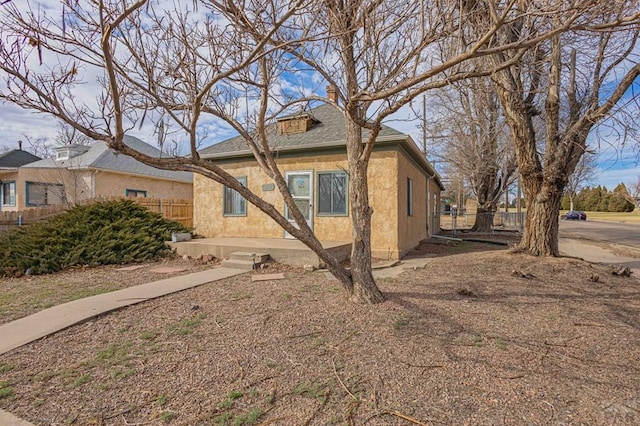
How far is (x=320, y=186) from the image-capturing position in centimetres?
969

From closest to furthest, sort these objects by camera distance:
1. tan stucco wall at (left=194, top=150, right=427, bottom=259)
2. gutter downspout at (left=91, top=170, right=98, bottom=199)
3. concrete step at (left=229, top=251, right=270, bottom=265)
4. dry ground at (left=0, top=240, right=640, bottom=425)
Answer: dry ground at (left=0, top=240, right=640, bottom=425)
concrete step at (left=229, top=251, right=270, bottom=265)
tan stucco wall at (left=194, top=150, right=427, bottom=259)
gutter downspout at (left=91, top=170, right=98, bottom=199)

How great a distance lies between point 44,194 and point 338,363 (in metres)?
20.0

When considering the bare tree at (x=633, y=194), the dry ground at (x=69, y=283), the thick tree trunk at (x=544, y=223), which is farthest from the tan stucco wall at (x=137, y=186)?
the bare tree at (x=633, y=194)

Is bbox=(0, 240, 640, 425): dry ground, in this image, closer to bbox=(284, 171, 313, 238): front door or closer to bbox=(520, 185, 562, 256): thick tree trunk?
bbox=(520, 185, 562, 256): thick tree trunk

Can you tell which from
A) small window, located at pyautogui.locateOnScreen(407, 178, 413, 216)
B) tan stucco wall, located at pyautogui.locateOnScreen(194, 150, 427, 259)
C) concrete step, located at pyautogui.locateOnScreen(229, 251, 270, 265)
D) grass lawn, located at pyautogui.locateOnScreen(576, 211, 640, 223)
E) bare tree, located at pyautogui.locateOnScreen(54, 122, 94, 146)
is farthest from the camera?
grass lawn, located at pyautogui.locateOnScreen(576, 211, 640, 223)

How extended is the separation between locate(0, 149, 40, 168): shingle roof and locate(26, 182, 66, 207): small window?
234 inches

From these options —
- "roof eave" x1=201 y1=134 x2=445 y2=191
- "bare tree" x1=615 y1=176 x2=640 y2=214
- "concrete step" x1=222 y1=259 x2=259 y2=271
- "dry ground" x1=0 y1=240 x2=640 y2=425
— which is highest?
"roof eave" x1=201 y1=134 x2=445 y2=191

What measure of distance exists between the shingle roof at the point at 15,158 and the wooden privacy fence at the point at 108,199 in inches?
542

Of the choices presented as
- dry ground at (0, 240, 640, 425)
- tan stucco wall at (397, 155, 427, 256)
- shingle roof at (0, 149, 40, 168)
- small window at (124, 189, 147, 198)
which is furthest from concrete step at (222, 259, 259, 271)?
shingle roof at (0, 149, 40, 168)

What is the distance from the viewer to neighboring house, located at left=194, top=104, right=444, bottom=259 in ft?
29.4

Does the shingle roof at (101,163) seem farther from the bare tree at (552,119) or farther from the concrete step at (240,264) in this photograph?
the bare tree at (552,119)

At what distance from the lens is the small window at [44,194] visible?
16938 millimetres

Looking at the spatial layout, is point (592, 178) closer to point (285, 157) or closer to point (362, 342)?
point (285, 157)

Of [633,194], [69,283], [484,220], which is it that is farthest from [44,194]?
[633,194]
